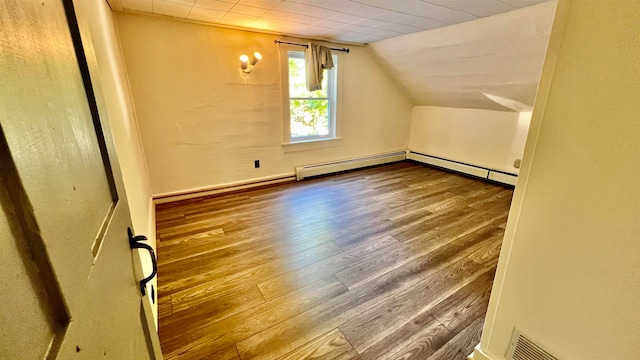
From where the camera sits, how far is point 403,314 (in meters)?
1.64

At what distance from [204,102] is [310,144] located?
1565 mm

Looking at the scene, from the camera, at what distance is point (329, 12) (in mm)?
2473

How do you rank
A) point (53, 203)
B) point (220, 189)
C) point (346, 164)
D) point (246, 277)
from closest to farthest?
point (53, 203) → point (246, 277) → point (220, 189) → point (346, 164)

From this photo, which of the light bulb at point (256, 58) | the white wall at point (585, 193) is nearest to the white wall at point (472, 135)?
the white wall at point (585, 193)

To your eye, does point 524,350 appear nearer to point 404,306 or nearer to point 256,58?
point 404,306

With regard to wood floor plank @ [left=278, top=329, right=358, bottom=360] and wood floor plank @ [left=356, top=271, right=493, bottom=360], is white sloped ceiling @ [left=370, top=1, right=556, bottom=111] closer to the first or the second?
wood floor plank @ [left=356, top=271, right=493, bottom=360]

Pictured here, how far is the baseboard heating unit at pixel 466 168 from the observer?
3825 mm

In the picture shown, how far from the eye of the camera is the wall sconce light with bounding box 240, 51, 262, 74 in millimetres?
3144

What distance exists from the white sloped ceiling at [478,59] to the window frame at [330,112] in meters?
0.73

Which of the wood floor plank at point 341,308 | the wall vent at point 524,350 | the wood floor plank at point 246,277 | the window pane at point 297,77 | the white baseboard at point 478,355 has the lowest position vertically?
the wood floor plank at point 341,308

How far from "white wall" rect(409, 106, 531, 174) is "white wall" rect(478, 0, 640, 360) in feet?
9.65

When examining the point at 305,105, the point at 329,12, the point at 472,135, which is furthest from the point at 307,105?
the point at 472,135

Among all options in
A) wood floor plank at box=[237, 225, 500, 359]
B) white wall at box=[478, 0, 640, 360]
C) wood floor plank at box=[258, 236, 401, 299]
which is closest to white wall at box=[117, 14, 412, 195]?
wood floor plank at box=[258, 236, 401, 299]

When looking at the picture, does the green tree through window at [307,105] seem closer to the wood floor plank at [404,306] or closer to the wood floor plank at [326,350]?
the wood floor plank at [404,306]
